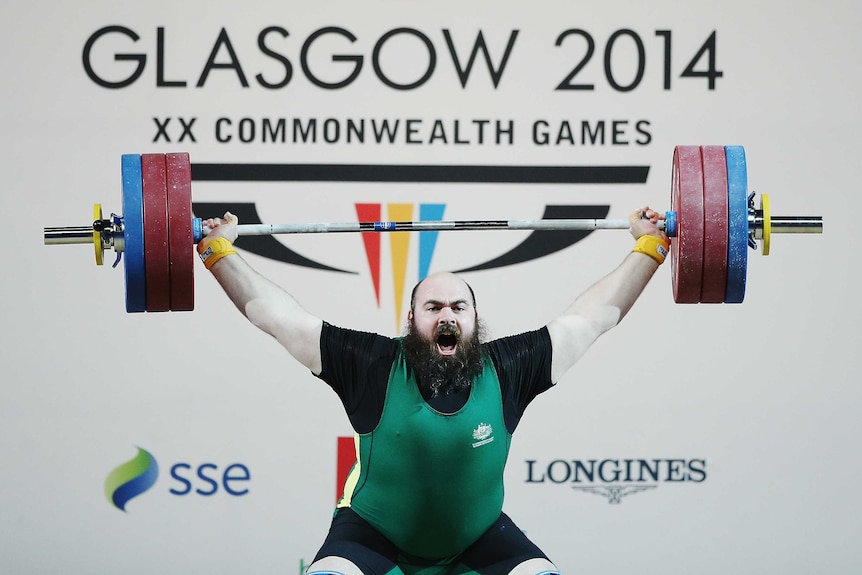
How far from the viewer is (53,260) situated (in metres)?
4.60

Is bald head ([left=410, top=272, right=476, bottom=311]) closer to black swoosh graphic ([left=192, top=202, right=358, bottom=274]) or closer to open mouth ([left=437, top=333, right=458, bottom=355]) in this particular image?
open mouth ([left=437, top=333, right=458, bottom=355])

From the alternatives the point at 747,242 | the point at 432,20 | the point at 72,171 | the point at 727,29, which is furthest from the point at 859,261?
the point at 72,171

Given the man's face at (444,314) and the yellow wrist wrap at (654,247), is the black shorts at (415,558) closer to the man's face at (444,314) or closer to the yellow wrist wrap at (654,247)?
the man's face at (444,314)

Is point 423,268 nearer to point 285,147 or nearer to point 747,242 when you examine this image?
point 285,147

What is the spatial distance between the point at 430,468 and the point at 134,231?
98cm

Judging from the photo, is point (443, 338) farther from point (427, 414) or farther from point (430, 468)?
point (430, 468)

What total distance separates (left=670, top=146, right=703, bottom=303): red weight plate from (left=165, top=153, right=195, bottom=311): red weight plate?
1.29 meters

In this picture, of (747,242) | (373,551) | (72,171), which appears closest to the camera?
(373,551)

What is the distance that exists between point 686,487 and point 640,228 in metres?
1.34

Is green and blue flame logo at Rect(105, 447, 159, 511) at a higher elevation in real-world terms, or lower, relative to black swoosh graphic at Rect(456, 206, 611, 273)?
lower

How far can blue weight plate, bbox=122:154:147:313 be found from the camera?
3.46m

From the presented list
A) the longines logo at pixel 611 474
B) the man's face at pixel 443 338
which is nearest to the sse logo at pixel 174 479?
the longines logo at pixel 611 474

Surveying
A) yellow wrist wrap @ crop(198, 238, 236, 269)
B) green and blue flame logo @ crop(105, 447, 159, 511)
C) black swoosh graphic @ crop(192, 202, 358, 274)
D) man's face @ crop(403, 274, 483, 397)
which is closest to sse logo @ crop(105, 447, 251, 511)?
green and blue flame logo @ crop(105, 447, 159, 511)

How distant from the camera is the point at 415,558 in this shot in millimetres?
3385
